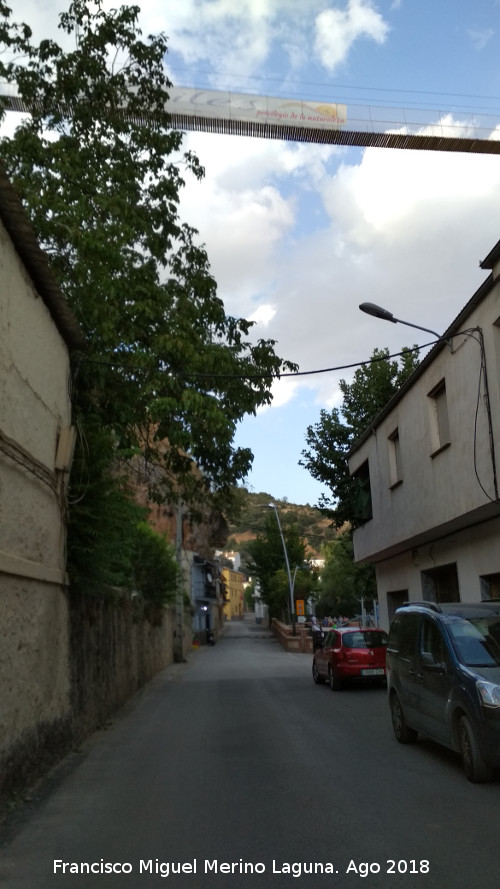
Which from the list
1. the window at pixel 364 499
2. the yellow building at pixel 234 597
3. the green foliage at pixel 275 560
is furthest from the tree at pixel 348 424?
the yellow building at pixel 234 597

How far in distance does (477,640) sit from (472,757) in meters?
1.30

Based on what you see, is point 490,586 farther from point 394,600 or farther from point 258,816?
point 258,816

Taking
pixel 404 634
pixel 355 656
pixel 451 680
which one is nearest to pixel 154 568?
pixel 355 656

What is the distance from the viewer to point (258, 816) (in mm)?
6043

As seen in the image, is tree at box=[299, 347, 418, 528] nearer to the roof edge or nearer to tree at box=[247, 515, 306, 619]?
the roof edge

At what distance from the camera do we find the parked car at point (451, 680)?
22.7 feet

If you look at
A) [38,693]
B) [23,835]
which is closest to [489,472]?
[38,693]

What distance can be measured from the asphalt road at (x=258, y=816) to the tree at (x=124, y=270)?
150 inches

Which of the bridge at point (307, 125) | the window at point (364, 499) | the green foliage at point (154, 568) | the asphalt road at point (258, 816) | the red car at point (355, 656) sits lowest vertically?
the asphalt road at point (258, 816)

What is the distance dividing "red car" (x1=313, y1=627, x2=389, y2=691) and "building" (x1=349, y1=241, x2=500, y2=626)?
1806 millimetres

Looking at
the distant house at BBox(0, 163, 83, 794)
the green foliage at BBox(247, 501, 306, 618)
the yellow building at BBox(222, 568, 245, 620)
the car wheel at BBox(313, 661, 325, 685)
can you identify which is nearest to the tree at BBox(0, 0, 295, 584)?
the distant house at BBox(0, 163, 83, 794)

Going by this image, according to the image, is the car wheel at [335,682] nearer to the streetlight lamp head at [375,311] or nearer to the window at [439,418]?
the window at [439,418]

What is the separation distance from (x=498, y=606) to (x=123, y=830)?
5.08 metres

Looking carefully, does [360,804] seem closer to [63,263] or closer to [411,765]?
[411,765]
